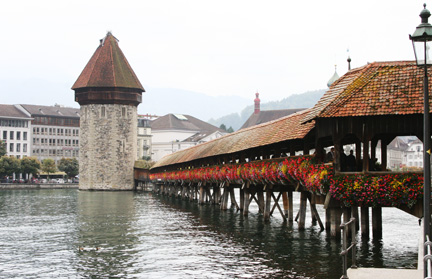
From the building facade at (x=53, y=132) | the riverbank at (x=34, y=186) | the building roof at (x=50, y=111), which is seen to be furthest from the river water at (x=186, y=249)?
the building roof at (x=50, y=111)

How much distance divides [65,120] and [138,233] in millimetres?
98105

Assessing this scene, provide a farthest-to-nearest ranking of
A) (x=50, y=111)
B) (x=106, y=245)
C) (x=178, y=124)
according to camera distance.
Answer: (x=178, y=124)
(x=50, y=111)
(x=106, y=245)

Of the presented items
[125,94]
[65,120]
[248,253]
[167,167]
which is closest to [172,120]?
[65,120]

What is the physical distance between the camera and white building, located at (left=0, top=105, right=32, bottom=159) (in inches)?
4316

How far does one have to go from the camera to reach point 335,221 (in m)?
19.3

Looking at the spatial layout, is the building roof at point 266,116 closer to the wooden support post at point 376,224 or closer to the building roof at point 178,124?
the building roof at point 178,124

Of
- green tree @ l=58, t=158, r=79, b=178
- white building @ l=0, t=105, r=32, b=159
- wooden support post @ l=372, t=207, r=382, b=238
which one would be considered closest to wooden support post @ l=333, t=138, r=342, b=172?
wooden support post @ l=372, t=207, r=382, b=238

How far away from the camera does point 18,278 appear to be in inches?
618

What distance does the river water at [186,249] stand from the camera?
16.4 m

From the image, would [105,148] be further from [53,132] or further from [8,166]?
[53,132]

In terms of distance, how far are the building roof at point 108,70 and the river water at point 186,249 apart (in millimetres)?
45628

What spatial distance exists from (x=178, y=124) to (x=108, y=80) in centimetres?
6380

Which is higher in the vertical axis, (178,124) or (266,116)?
(266,116)

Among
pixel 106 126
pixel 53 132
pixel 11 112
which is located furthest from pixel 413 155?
pixel 106 126
